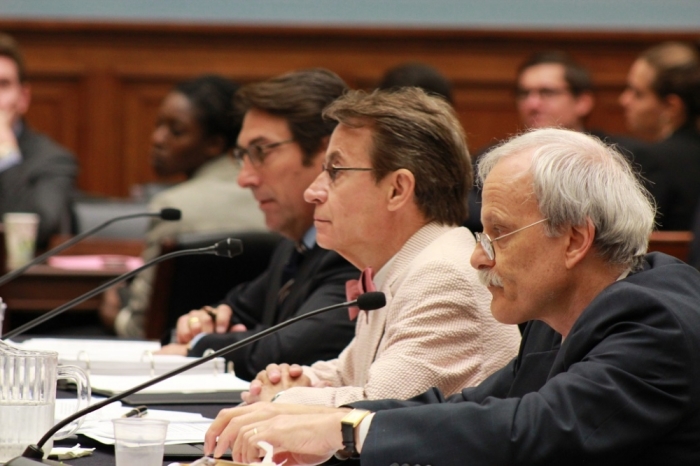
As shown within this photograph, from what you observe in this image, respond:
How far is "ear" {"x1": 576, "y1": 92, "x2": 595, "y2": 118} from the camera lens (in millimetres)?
5648

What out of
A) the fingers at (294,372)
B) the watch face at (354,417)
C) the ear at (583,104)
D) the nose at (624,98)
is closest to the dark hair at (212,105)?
the ear at (583,104)

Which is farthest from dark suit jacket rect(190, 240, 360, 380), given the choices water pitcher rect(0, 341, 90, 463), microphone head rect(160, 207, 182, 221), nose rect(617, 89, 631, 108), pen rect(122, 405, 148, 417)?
nose rect(617, 89, 631, 108)

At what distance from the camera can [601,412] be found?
4.97ft

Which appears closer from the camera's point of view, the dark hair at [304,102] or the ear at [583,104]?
the dark hair at [304,102]

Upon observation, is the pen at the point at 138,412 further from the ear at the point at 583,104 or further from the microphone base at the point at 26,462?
the ear at the point at 583,104

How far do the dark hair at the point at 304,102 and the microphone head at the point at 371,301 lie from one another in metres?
1.21

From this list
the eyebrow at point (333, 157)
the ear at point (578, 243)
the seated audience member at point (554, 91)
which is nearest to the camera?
the ear at point (578, 243)

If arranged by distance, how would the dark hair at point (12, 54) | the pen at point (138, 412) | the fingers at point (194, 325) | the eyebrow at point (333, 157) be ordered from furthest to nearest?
the dark hair at point (12, 54)
the fingers at point (194, 325)
the eyebrow at point (333, 157)
the pen at point (138, 412)

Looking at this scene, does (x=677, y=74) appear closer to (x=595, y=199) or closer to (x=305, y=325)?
(x=305, y=325)

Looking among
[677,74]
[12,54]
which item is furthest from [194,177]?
[677,74]

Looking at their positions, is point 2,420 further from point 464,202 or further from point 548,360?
point 464,202

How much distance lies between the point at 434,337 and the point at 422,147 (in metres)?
0.46

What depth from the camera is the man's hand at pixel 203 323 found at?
9.96 ft

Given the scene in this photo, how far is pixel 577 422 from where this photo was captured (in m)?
1.51
